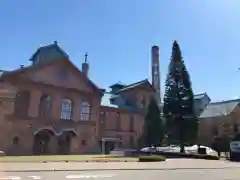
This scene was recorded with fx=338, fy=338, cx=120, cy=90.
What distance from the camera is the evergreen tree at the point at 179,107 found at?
42.8m

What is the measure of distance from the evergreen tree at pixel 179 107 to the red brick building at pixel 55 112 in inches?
453

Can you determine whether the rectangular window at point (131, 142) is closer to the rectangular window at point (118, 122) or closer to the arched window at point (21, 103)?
the rectangular window at point (118, 122)

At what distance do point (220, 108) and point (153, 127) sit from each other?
Result: 20668 millimetres

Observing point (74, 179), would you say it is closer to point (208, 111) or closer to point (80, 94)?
point (80, 94)

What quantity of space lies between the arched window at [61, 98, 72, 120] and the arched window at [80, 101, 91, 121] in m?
2.01

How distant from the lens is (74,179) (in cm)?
1330

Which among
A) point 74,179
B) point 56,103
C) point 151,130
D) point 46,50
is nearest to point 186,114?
point 151,130

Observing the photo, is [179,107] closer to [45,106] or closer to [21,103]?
[45,106]

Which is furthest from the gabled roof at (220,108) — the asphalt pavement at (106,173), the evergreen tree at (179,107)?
the asphalt pavement at (106,173)

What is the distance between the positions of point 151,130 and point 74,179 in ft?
123

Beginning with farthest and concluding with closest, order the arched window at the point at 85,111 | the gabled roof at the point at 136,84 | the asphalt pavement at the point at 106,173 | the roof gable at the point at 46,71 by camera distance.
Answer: the gabled roof at the point at 136,84
the arched window at the point at 85,111
the roof gable at the point at 46,71
the asphalt pavement at the point at 106,173

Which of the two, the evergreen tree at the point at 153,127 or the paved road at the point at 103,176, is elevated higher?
the evergreen tree at the point at 153,127

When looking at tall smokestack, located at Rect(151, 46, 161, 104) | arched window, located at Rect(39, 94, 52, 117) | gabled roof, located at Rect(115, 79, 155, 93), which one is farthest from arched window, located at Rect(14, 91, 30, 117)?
tall smokestack, located at Rect(151, 46, 161, 104)

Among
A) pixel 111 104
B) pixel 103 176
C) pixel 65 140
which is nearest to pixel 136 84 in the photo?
pixel 111 104
